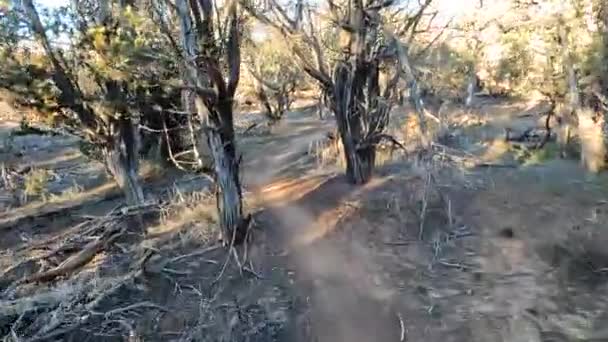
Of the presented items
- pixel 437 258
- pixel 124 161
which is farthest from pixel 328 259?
pixel 124 161

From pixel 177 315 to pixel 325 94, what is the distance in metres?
5.46

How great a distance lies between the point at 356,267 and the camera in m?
8.07

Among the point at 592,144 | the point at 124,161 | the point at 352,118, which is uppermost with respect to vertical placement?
the point at 352,118

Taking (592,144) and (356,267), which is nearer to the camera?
(356,267)

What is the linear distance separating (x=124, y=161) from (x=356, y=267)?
224 inches

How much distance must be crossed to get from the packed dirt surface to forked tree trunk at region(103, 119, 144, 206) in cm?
106

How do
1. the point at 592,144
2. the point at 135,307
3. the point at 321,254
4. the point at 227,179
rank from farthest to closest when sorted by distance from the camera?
1. the point at 592,144
2. the point at 321,254
3. the point at 227,179
4. the point at 135,307

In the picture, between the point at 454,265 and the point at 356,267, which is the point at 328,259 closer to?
the point at 356,267

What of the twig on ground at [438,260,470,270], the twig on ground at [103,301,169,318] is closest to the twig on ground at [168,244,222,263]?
the twig on ground at [103,301,169,318]

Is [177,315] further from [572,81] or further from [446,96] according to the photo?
[446,96]

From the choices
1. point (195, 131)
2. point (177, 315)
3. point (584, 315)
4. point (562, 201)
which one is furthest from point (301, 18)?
point (584, 315)

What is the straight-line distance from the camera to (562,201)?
9930 millimetres

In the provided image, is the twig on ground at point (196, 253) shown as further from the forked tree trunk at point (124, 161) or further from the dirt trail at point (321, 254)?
the forked tree trunk at point (124, 161)

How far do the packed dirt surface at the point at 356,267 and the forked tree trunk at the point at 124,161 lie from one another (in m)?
1.06
